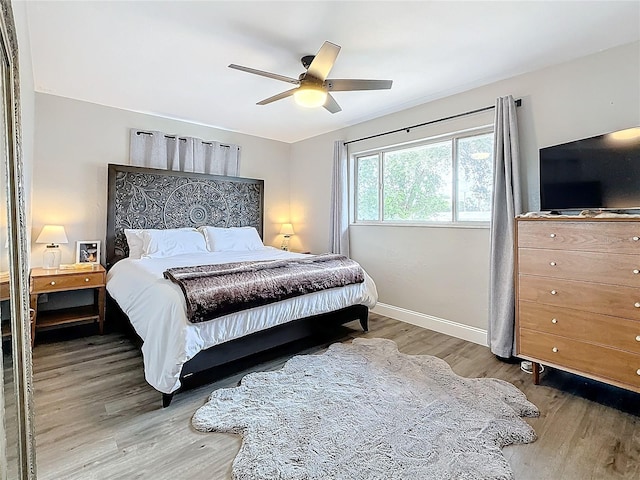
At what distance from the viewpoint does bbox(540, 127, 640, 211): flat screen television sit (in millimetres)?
2119

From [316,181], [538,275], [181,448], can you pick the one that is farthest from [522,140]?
[181,448]

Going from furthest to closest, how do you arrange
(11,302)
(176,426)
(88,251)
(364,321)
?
(88,251) → (364,321) → (176,426) → (11,302)

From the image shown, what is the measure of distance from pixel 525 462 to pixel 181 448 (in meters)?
1.76

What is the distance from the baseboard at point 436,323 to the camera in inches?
128

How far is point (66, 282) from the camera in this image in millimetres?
3137

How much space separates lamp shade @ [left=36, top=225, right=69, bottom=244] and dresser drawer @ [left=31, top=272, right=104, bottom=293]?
15.8 inches

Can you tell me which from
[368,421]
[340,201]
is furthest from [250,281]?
[340,201]

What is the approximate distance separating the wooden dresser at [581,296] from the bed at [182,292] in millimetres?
1460

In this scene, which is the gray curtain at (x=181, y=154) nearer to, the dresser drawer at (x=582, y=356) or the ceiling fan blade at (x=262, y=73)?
the ceiling fan blade at (x=262, y=73)

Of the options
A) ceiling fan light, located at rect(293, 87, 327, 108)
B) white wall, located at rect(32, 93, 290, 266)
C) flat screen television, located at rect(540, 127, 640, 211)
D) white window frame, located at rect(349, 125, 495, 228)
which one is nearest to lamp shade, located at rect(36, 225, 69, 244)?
white wall, located at rect(32, 93, 290, 266)

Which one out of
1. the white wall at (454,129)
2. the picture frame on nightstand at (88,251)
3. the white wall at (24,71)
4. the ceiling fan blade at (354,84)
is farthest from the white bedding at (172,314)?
the ceiling fan blade at (354,84)

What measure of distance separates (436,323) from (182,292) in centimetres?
267

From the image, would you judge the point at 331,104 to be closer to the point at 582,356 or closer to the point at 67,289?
the point at 582,356

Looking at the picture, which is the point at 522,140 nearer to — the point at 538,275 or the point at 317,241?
the point at 538,275
